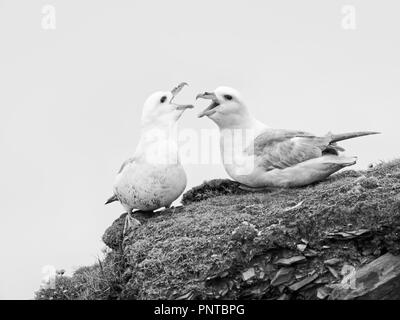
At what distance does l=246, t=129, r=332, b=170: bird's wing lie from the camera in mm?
12320

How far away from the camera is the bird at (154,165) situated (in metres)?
11.8

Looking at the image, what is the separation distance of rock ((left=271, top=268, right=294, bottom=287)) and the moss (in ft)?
0.05

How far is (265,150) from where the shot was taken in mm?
12414

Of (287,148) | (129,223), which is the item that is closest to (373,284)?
(287,148)

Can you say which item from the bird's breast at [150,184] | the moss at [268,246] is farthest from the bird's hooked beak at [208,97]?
the moss at [268,246]

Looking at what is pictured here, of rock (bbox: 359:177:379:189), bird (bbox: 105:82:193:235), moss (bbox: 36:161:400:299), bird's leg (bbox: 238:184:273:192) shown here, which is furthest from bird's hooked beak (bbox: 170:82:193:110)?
rock (bbox: 359:177:379:189)

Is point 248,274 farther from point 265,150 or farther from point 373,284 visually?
point 265,150

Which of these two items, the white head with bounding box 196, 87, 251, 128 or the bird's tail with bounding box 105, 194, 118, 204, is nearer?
the white head with bounding box 196, 87, 251, 128

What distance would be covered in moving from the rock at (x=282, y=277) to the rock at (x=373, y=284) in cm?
59

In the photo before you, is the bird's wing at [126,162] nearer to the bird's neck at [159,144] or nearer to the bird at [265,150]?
the bird's neck at [159,144]

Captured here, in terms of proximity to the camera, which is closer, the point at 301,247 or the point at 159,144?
the point at 301,247

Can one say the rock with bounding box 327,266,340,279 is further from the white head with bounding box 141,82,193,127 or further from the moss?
the white head with bounding box 141,82,193,127

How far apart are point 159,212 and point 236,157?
150 cm

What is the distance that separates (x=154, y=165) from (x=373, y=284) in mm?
3708
